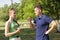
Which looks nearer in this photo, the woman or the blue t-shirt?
the woman

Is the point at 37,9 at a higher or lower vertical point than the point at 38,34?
higher

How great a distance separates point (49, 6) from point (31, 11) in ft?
22.8

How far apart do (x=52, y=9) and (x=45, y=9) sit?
3.41 ft

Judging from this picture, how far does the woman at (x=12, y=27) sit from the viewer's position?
6820 millimetres

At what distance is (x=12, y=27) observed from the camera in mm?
6938

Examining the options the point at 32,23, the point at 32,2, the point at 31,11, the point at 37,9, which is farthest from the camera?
the point at 31,11

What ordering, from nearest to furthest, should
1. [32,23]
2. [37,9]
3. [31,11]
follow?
[37,9], [32,23], [31,11]

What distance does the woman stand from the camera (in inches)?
269

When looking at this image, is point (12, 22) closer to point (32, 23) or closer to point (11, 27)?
point (11, 27)

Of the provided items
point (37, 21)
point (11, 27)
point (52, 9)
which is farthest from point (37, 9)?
point (52, 9)

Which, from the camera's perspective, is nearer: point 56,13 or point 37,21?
point 37,21

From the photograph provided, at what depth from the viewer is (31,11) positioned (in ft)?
151

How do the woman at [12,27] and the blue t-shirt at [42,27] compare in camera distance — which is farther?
the blue t-shirt at [42,27]

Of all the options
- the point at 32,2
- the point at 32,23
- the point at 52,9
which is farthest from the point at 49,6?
the point at 32,23
